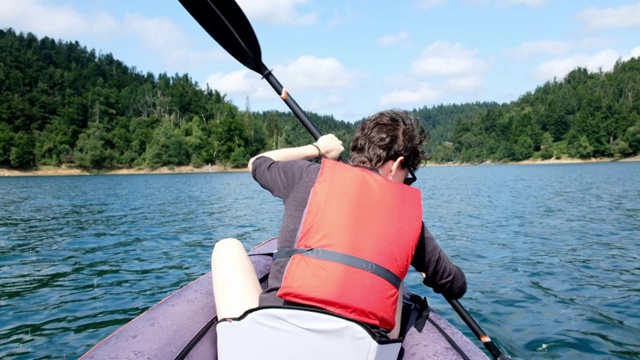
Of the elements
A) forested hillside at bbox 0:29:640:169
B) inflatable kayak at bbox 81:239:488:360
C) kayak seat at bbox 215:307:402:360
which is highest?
forested hillside at bbox 0:29:640:169

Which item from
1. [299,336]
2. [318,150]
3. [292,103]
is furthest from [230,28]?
[299,336]

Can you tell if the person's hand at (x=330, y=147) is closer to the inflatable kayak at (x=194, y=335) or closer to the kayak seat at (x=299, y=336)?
the inflatable kayak at (x=194, y=335)

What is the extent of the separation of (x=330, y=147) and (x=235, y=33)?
180cm

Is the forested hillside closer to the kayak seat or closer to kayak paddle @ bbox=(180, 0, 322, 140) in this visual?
kayak paddle @ bbox=(180, 0, 322, 140)

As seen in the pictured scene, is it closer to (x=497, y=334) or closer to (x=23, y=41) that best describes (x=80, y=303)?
(x=497, y=334)

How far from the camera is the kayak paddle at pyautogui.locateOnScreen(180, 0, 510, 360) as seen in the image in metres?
4.04

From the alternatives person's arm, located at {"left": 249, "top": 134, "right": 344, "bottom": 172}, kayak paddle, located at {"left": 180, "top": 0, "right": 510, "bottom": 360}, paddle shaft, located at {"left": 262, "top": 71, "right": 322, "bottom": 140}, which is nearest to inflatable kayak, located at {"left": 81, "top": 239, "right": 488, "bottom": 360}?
person's arm, located at {"left": 249, "top": 134, "right": 344, "bottom": 172}

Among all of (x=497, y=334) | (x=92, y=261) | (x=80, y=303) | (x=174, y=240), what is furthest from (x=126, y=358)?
(x=174, y=240)

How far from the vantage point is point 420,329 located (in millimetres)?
2938

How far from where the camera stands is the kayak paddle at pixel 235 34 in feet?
13.2

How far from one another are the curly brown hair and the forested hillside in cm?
7070

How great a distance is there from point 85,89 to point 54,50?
88.6 feet

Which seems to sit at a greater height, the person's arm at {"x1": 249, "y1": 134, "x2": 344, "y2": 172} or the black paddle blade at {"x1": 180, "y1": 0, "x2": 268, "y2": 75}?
the black paddle blade at {"x1": 180, "y1": 0, "x2": 268, "y2": 75}

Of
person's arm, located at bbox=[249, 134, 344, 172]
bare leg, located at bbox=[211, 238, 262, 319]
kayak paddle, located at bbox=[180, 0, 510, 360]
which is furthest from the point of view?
kayak paddle, located at bbox=[180, 0, 510, 360]
